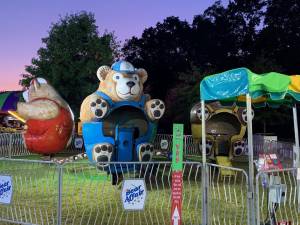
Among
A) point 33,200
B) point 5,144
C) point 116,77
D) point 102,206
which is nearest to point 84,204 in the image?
point 102,206

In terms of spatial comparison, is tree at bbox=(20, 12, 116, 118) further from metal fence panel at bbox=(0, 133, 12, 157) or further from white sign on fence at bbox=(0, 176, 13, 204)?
white sign on fence at bbox=(0, 176, 13, 204)

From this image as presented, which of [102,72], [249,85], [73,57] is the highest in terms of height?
[73,57]

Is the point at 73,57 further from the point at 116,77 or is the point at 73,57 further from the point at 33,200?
the point at 33,200

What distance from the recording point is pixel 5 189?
23.6 ft

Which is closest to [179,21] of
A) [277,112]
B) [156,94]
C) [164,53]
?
[164,53]

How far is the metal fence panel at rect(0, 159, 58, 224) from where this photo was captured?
312 inches

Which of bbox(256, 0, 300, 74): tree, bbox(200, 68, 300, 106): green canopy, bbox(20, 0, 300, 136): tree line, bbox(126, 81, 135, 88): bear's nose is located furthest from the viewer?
bbox(256, 0, 300, 74): tree

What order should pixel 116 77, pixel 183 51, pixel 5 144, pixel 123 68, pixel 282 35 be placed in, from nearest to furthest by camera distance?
pixel 116 77 → pixel 123 68 → pixel 5 144 → pixel 282 35 → pixel 183 51

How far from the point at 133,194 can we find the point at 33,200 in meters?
3.88

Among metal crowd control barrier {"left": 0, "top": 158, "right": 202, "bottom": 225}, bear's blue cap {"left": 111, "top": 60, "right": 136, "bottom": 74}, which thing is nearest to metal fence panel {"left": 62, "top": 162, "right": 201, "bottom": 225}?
metal crowd control barrier {"left": 0, "top": 158, "right": 202, "bottom": 225}

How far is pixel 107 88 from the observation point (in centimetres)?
1166

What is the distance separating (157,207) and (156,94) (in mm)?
31998

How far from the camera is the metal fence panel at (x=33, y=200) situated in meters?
7.93

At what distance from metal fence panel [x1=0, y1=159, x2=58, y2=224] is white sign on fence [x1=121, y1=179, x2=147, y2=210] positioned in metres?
1.58
